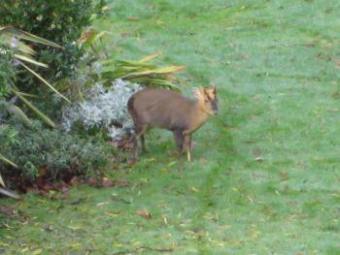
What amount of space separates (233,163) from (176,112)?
0.74 metres

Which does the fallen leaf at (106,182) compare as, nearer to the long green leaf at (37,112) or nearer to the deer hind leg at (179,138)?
the long green leaf at (37,112)

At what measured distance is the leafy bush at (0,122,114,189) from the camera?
10.5 m

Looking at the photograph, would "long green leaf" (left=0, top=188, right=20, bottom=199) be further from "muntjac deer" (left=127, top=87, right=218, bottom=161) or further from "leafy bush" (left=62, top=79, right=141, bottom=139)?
"muntjac deer" (left=127, top=87, right=218, bottom=161)

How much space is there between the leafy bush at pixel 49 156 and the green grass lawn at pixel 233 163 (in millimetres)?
278

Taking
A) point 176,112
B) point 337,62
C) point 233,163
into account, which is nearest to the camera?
point 233,163

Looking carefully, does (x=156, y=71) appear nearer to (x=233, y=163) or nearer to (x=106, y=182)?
(x=233, y=163)

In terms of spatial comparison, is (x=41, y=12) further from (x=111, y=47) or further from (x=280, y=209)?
(x=111, y=47)

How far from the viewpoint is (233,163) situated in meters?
11.4

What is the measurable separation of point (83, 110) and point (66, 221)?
7.99 feet

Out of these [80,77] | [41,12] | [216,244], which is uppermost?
[41,12]

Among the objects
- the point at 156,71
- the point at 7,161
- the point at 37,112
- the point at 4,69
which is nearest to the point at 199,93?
the point at 156,71

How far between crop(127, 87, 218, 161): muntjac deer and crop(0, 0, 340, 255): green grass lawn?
0.29m

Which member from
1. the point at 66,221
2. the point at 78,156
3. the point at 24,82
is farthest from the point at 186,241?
the point at 24,82

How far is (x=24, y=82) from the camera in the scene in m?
11.3
